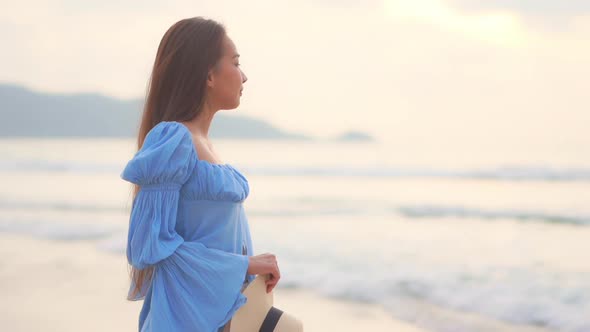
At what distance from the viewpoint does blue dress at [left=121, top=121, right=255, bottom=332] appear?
6.61ft

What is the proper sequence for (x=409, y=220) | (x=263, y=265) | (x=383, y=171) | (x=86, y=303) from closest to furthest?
(x=263, y=265) → (x=86, y=303) → (x=409, y=220) → (x=383, y=171)

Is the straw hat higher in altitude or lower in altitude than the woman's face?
lower

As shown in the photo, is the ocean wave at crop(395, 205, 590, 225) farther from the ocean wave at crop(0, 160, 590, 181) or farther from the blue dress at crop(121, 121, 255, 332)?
the blue dress at crop(121, 121, 255, 332)

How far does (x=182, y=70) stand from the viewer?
213 centimetres

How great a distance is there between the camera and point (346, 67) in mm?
23891

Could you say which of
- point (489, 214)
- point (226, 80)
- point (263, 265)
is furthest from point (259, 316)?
point (489, 214)

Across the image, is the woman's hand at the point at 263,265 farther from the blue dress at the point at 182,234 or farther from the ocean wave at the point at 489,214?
the ocean wave at the point at 489,214

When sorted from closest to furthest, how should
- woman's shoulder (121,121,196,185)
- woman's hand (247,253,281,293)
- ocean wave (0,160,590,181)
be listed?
woman's shoulder (121,121,196,185) → woman's hand (247,253,281,293) → ocean wave (0,160,590,181)

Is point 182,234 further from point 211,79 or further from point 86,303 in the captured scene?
point 86,303

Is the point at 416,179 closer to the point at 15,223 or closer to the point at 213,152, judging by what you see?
the point at 15,223

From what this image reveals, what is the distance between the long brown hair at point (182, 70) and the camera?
2135mm

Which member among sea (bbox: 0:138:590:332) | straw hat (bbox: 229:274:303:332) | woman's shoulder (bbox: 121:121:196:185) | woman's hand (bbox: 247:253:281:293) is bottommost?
straw hat (bbox: 229:274:303:332)

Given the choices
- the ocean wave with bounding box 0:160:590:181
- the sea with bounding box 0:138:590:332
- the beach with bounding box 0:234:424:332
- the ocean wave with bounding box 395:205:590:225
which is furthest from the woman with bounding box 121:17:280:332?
the ocean wave with bounding box 0:160:590:181

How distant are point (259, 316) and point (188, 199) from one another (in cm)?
35
